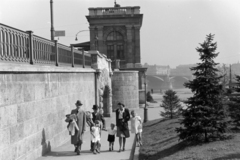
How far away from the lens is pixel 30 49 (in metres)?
9.63

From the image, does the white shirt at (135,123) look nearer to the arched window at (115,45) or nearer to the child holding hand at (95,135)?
the child holding hand at (95,135)

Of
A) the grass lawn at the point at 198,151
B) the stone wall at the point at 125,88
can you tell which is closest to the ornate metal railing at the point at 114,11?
the stone wall at the point at 125,88

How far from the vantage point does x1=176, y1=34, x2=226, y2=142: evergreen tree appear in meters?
10.3

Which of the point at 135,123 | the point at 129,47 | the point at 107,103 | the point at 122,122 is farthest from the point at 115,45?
the point at 122,122

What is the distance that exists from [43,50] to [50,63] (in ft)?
2.33

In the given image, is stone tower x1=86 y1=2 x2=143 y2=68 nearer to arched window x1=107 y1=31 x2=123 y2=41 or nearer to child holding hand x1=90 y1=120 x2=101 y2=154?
arched window x1=107 y1=31 x2=123 y2=41

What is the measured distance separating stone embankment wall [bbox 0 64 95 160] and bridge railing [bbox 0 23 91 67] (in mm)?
357

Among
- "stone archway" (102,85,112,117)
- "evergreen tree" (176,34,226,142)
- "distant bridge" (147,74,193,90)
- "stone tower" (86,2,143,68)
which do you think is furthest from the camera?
"distant bridge" (147,74,193,90)

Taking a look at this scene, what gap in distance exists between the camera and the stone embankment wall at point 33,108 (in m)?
7.46

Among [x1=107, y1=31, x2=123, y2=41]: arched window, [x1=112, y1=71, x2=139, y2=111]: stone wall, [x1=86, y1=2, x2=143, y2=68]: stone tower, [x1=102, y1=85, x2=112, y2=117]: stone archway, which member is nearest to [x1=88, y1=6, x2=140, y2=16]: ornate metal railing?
[x1=86, y1=2, x2=143, y2=68]: stone tower

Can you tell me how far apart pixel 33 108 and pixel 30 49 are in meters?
1.71

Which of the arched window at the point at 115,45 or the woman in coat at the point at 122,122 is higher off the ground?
the arched window at the point at 115,45

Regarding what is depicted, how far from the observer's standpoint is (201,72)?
35.6ft

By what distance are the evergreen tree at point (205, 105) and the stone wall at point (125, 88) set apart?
20.9 metres
